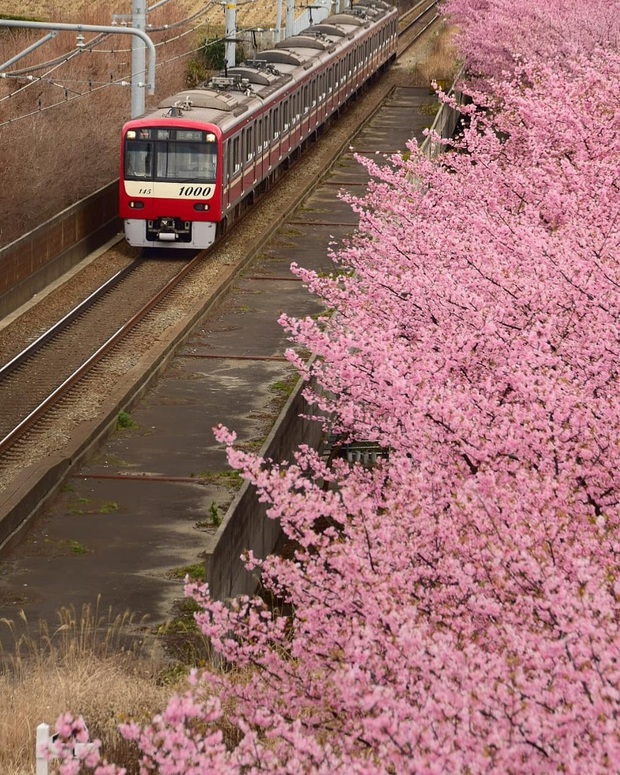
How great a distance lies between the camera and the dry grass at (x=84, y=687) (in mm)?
8836

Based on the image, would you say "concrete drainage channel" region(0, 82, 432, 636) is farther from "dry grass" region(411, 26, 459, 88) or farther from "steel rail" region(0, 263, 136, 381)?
"dry grass" region(411, 26, 459, 88)

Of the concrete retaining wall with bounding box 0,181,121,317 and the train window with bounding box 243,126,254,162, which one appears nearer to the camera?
the concrete retaining wall with bounding box 0,181,121,317

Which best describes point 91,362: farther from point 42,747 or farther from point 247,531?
point 42,747

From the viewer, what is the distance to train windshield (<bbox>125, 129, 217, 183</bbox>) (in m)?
26.5

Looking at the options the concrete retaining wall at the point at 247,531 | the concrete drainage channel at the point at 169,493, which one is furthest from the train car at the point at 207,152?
the concrete retaining wall at the point at 247,531

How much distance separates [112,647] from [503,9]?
38.1m

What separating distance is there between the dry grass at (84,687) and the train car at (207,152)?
1522cm

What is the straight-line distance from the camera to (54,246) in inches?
1054

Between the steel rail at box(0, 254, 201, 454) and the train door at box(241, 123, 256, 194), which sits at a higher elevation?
the train door at box(241, 123, 256, 194)

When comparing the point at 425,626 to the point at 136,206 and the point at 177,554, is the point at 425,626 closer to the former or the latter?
the point at 177,554

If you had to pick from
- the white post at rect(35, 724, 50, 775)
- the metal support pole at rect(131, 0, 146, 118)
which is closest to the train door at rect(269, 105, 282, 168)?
the metal support pole at rect(131, 0, 146, 118)

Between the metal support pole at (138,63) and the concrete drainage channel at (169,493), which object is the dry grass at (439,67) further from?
the concrete drainage channel at (169,493)

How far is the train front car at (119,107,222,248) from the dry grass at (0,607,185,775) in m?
15.1

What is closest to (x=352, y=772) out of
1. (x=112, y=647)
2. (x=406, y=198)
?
(x=112, y=647)
